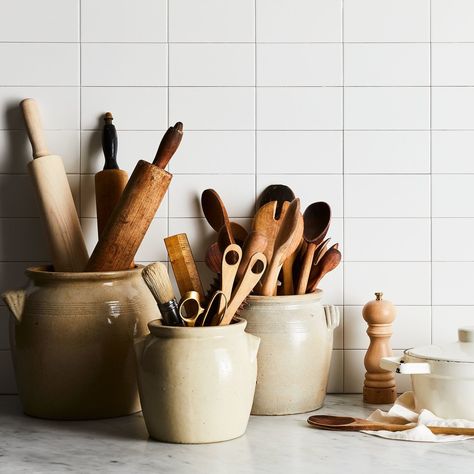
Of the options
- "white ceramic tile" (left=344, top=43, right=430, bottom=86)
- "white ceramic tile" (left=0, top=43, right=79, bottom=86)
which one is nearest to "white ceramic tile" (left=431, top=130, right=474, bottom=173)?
"white ceramic tile" (left=344, top=43, right=430, bottom=86)

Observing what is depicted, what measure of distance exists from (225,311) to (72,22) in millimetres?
620

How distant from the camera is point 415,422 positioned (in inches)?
47.7

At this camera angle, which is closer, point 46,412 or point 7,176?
point 46,412

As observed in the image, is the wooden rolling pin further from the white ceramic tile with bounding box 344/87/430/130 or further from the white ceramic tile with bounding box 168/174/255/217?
the white ceramic tile with bounding box 344/87/430/130

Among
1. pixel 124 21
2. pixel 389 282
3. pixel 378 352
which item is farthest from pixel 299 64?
pixel 378 352

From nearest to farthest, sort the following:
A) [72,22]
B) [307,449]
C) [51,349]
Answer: [307,449] → [51,349] → [72,22]

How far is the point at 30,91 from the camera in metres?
1.46

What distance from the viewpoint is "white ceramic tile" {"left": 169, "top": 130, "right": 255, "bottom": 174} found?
1461mm

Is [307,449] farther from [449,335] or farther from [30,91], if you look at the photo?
[30,91]

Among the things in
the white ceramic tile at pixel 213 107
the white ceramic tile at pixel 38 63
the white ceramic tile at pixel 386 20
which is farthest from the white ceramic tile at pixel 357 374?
the white ceramic tile at pixel 38 63

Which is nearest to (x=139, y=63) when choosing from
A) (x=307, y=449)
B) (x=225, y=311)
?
(x=225, y=311)

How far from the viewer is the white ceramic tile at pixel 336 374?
4.87 feet

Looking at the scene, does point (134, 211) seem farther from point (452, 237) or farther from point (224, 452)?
point (452, 237)

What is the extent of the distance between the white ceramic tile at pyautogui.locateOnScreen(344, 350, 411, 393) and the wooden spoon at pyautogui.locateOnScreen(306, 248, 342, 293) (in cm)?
18
